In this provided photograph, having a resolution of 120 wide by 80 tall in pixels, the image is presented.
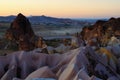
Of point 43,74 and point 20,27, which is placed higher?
point 43,74

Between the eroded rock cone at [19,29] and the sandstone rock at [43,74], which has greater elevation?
the sandstone rock at [43,74]

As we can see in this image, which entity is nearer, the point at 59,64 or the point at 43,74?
the point at 43,74

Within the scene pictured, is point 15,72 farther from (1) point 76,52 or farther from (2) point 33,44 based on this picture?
(2) point 33,44

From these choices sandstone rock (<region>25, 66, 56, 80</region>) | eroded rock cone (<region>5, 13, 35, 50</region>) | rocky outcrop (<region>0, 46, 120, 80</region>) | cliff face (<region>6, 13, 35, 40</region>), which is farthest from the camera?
cliff face (<region>6, 13, 35, 40</region>)

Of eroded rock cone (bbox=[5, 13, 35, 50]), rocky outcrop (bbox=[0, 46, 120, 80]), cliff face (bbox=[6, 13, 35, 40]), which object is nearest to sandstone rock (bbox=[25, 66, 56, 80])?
rocky outcrop (bbox=[0, 46, 120, 80])

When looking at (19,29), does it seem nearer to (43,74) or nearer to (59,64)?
(59,64)

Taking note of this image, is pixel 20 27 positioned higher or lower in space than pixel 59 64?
lower

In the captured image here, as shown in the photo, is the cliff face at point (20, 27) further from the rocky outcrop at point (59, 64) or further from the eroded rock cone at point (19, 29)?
the rocky outcrop at point (59, 64)

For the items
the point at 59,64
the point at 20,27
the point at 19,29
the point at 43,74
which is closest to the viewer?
the point at 43,74

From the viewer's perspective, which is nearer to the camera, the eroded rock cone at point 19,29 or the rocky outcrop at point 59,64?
the rocky outcrop at point 59,64

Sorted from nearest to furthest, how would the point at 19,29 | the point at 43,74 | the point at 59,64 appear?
the point at 43,74 < the point at 59,64 < the point at 19,29

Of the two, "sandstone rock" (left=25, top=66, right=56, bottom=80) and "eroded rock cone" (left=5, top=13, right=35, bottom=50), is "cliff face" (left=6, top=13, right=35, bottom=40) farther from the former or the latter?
"sandstone rock" (left=25, top=66, right=56, bottom=80)

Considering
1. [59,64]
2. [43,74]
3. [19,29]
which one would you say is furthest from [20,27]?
[43,74]

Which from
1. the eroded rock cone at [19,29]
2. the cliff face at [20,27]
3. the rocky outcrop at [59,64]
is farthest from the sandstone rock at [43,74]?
the cliff face at [20,27]
